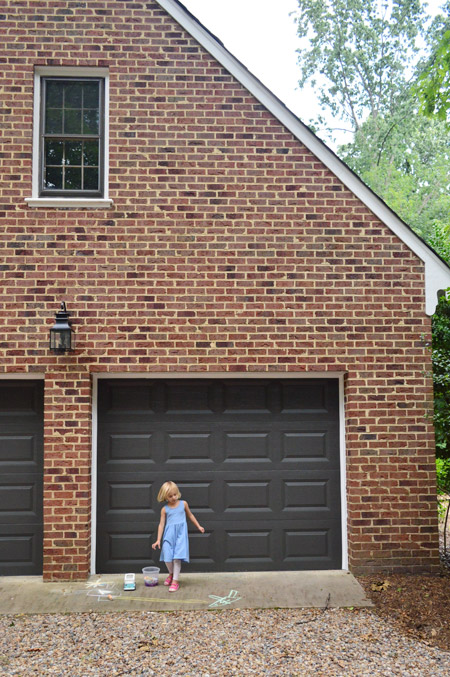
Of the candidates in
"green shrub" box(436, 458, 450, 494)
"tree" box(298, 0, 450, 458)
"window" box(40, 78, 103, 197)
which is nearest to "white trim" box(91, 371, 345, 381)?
"green shrub" box(436, 458, 450, 494)

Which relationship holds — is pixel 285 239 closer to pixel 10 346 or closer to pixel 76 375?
pixel 76 375

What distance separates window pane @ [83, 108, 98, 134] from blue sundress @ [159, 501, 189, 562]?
436 cm

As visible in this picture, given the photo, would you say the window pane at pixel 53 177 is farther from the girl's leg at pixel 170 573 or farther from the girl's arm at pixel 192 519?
the girl's leg at pixel 170 573

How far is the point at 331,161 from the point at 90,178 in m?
2.77

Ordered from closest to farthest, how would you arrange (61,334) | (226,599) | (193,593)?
(226,599), (193,593), (61,334)

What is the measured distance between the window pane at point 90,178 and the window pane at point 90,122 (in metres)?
0.46

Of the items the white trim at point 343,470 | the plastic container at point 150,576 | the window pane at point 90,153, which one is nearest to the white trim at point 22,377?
the plastic container at point 150,576

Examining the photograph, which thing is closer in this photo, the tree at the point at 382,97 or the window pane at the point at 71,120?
the window pane at the point at 71,120

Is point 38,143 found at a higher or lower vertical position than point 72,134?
lower

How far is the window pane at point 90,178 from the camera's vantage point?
725 centimetres

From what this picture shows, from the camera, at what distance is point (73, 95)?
287 inches

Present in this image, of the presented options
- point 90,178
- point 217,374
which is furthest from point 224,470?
point 90,178

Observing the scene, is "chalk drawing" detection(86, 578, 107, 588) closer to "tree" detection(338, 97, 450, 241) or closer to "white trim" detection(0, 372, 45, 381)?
"white trim" detection(0, 372, 45, 381)

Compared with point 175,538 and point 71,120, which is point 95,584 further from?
point 71,120
